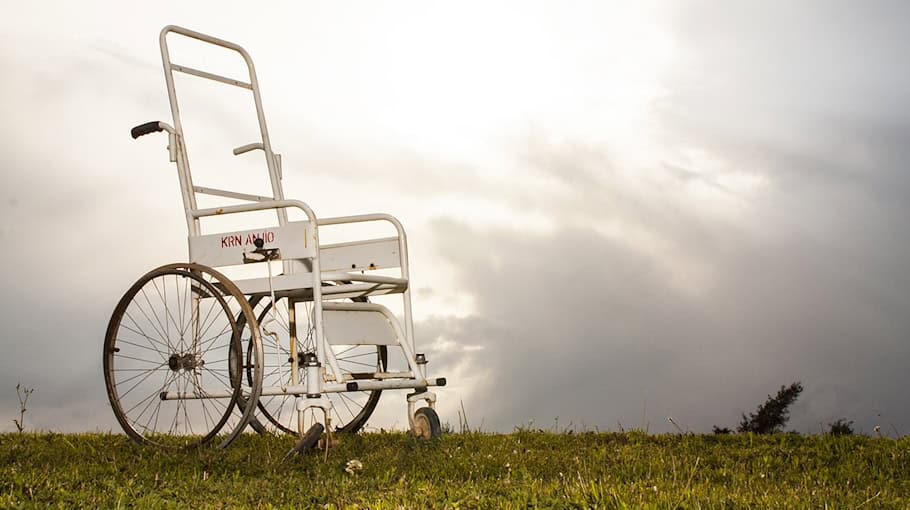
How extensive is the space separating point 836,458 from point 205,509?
12.9ft

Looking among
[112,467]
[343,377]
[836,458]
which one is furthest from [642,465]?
[112,467]

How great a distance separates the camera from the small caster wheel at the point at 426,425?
598cm

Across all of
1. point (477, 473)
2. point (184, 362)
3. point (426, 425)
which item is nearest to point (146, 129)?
point (184, 362)

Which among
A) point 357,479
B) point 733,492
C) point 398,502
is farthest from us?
point 357,479

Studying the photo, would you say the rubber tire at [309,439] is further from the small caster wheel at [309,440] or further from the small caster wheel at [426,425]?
the small caster wheel at [426,425]

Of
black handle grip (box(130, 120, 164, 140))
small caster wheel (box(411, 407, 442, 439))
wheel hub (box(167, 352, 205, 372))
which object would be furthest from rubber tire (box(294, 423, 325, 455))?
black handle grip (box(130, 120, 164, 140))

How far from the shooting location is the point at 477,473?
4875mm

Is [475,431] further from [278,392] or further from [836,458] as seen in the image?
[836,458]

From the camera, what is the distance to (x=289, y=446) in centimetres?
607

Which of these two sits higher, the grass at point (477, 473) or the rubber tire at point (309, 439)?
the rubber tire at point (309, 439)

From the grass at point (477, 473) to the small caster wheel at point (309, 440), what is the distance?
0.24 ft

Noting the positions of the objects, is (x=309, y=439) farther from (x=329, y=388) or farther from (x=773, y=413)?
(x=773, y=413)

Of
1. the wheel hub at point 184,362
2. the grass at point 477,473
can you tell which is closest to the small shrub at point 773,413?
the grass at point 477,473

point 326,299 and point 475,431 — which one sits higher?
point 326,299
